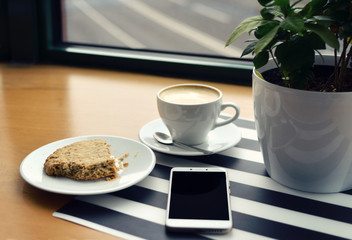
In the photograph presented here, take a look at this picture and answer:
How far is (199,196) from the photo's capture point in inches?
23.1

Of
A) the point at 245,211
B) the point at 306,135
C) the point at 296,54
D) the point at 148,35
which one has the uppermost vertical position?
the point at 296,54

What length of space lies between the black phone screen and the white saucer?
0.07m

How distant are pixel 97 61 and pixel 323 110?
0.79m

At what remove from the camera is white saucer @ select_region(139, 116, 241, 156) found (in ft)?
2.30

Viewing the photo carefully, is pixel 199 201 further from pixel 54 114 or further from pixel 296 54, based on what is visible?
pixel 54 114

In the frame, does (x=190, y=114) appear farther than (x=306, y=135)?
Yes

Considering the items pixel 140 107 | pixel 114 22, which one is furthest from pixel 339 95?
pixel 114 22

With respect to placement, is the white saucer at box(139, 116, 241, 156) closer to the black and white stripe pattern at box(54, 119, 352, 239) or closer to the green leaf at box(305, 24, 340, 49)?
the black and white stripe pattern at box(54, 119, 352, 239)

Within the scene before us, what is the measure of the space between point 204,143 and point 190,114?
0.07 m

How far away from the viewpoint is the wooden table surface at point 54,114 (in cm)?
56

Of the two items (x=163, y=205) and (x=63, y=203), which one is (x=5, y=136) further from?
(x=163, y=205)

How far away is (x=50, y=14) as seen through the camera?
1.20 m

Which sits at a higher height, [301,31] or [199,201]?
[301,31]

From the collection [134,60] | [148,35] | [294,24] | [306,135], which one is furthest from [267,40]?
[148,35]
